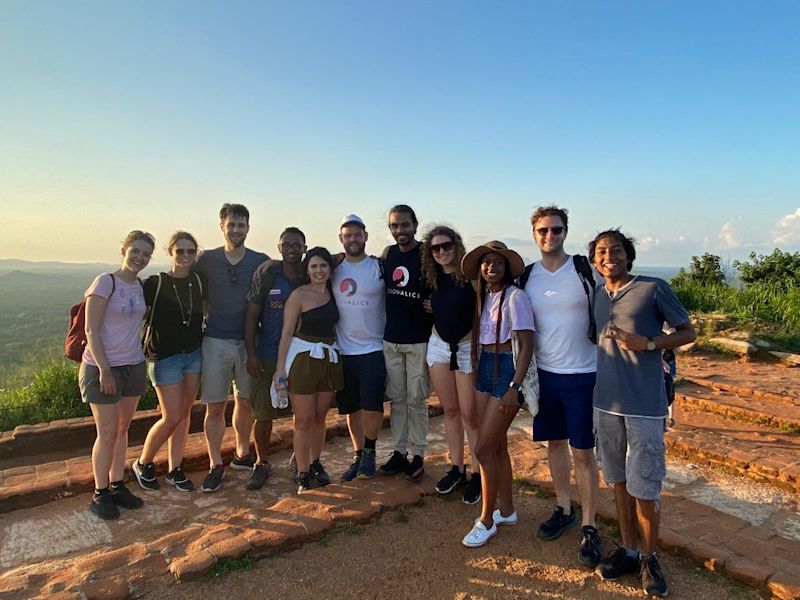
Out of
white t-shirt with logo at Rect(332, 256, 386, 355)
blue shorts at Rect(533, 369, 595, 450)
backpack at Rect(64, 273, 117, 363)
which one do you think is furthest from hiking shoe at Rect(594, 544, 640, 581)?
backpack at Rect(64, 273, 117, 363)

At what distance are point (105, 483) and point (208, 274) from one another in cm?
174

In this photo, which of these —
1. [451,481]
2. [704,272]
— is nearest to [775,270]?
[704,272]

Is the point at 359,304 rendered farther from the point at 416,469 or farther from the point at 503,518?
the point at 503,518

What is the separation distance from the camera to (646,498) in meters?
2.65

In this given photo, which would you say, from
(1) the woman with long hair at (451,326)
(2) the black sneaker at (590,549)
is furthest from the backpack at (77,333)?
(2) the black sneaker at (590,549)

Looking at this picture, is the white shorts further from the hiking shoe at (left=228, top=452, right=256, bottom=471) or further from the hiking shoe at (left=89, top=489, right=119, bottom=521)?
the hiking shoe at (left=89, top=489, right=119, bottom=521)

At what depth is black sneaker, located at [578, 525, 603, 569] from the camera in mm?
2973

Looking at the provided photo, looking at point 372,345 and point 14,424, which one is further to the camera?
point 14,424

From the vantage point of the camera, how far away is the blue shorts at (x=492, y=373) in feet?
9.98

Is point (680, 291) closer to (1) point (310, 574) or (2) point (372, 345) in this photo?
(2) point (372, 345)

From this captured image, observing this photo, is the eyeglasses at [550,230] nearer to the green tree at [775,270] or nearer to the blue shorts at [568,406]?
the blue shorts at [568,406]

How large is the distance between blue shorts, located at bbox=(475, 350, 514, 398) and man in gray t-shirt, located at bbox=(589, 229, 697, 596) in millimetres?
504

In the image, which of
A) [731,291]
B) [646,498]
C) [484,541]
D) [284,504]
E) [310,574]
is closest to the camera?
[646,498]

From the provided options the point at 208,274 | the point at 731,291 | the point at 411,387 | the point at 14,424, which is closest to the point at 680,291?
the point at 731,291
